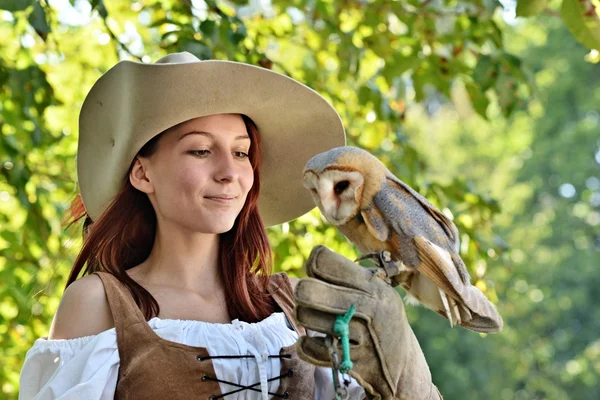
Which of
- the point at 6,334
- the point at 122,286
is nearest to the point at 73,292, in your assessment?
the point at 122,286

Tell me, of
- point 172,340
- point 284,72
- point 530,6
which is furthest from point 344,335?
point 284,72

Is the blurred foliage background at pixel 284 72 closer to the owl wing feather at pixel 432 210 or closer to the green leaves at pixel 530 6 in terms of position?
the green leaves at pixel 530 6

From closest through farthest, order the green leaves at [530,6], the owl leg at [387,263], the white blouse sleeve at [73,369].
Answer: the owl leg at [387,263] → the white blouse sleeve at [73,369] → the green leaves at [530,6]

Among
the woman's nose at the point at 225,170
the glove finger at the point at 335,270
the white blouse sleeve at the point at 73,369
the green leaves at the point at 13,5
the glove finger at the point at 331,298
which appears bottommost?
the white blouse sleeve at the point at 73,369

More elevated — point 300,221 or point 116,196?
point 116,196

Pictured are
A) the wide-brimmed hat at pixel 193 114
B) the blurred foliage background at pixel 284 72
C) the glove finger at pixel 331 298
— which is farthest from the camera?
the blurred foliage background at pixel 284 72

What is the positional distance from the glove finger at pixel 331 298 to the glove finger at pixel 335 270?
0.02m

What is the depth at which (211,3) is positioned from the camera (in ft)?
10.1

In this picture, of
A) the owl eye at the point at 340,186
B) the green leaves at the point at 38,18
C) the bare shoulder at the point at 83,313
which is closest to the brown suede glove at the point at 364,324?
the owl eye at the point at 340,186

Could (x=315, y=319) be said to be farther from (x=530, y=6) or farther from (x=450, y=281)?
(x=530, y=6)

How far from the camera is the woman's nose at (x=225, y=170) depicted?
2.04 metres

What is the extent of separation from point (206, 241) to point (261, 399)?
44 cm

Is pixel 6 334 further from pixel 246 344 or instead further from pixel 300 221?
pixel 246 344

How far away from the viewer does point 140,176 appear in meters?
2.19
